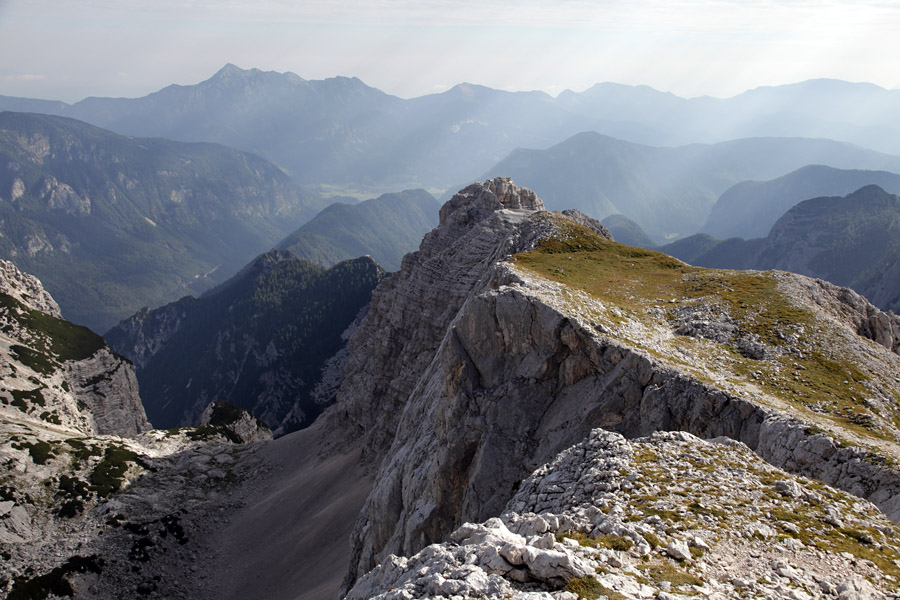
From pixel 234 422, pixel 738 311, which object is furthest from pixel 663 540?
pixel 234 422

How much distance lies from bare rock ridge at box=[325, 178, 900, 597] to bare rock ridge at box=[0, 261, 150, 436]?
275ft

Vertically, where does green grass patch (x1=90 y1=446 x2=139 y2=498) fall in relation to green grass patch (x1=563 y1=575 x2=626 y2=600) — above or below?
below

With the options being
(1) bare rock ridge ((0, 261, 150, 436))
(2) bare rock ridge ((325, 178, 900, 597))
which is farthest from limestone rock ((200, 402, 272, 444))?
(2) bare rock ridge ((325, 178, 900, 597))

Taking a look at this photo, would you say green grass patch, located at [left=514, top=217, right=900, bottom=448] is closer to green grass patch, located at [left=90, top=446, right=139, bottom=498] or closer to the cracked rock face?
the cracked rock face

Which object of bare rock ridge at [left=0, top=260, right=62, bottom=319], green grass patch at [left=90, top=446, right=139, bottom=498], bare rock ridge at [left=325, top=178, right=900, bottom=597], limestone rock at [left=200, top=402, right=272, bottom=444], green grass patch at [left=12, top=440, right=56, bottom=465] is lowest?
limestone rock at [left=200, top=402, right=272, bottom=444]

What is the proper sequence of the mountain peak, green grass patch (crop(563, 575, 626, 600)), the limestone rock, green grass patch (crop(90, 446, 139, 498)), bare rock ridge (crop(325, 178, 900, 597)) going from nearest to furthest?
green grass patch (crop(563, 575, 626, 600)) < bare rock ridge (crop(325, 178, 900, 597)) < green grass patch (crop(90, 446, 139, 498)) < the mountain peak < the limestone rock

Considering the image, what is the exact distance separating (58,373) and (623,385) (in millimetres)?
126207

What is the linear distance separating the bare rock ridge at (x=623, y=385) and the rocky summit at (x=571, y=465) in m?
0.16

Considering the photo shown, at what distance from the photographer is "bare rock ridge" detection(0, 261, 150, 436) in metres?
104

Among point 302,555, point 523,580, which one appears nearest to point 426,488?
point 523,580

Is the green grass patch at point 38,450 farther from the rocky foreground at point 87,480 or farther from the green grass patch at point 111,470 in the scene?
the green grass patch at point 111,470

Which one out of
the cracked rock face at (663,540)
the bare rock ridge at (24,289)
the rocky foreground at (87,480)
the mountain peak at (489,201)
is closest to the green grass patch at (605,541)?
the cracked rock face at (663,540)

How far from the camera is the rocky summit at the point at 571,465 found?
16.4 m

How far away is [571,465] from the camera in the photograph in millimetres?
23656
